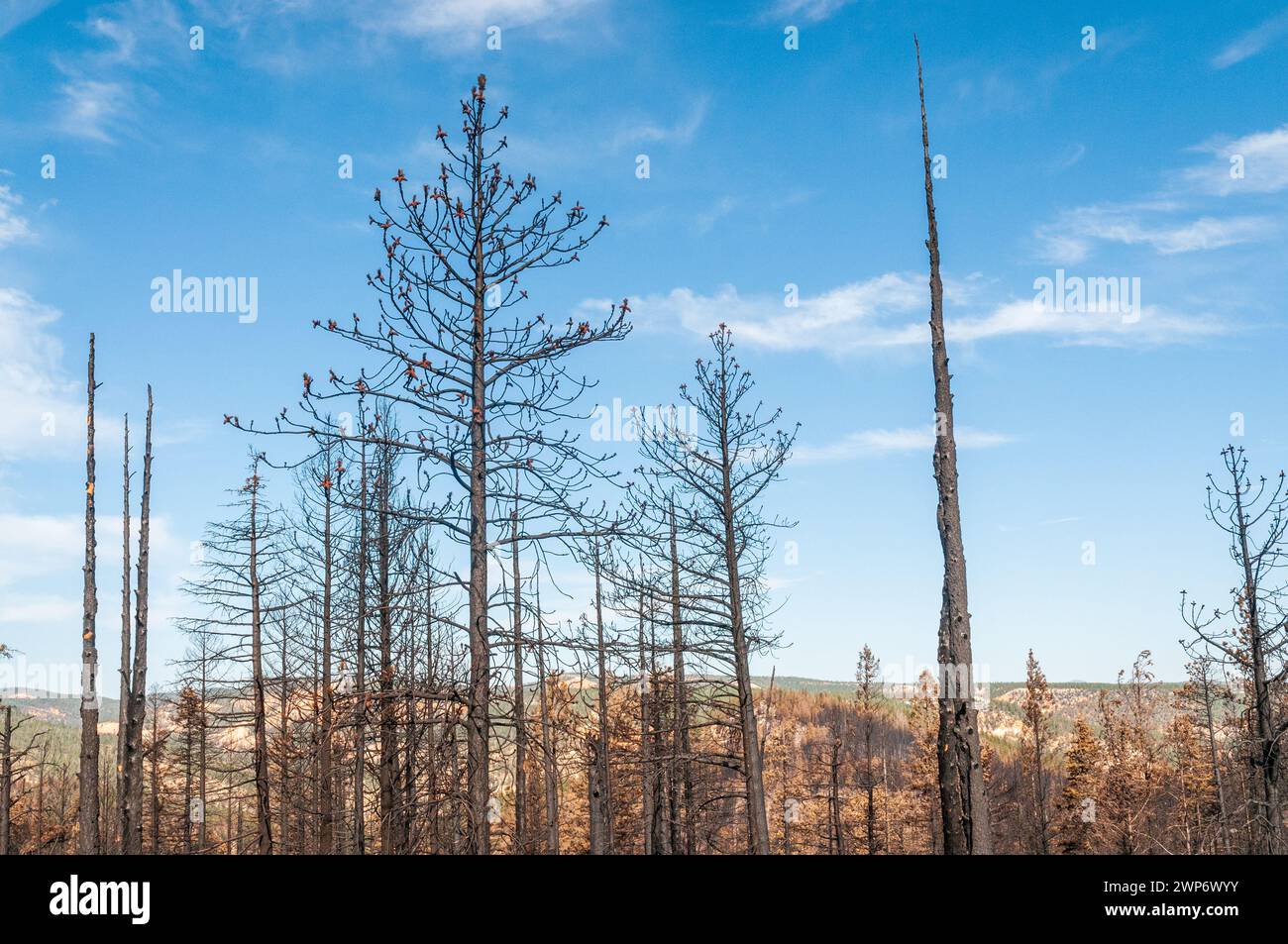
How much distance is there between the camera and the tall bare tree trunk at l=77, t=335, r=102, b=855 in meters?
17.5

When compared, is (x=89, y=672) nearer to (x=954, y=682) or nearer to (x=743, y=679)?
(x=743, y=679)

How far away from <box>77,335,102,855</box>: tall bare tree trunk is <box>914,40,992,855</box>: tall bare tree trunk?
1486 cm

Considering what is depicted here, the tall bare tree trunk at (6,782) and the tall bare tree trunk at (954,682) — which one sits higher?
the tall bare tree trunk at (954,682)

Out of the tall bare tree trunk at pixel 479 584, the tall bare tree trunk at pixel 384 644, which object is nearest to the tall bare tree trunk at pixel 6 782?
the tall bare tree trunk at pixel 384 644

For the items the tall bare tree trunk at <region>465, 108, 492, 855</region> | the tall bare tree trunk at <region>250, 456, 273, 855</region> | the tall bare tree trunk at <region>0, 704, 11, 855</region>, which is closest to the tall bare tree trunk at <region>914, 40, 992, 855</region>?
the tall bare tree trunk at <region>465, 108, 492, 855</region>

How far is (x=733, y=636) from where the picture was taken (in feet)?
63.4

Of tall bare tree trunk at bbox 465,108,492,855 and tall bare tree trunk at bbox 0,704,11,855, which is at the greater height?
tall bare tree trunk at bbox 465,108,492,855

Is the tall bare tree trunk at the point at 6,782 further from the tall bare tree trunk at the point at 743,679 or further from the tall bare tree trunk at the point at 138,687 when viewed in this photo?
the tall bare tree trunk at the point at 743,679

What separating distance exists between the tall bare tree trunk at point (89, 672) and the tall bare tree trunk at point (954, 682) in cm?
1486

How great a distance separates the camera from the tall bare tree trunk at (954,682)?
10805 mm

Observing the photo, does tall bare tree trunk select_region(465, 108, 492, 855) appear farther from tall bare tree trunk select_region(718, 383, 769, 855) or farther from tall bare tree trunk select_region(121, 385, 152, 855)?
tall bare tree trunk select_region(121, 385, 152, 855)
